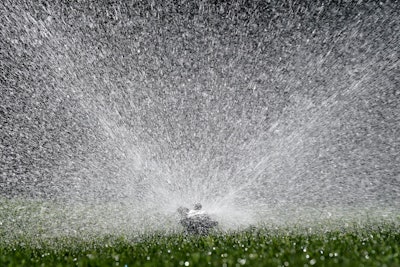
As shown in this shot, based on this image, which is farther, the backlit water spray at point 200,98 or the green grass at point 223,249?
the backlit water spray at point 200,98

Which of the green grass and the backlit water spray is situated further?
the backlit water spray

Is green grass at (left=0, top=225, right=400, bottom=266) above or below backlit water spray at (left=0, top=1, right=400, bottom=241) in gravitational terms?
below

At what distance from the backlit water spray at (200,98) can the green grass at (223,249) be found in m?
4.64

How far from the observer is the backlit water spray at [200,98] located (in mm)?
12602

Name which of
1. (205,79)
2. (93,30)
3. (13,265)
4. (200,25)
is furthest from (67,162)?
(13,265)

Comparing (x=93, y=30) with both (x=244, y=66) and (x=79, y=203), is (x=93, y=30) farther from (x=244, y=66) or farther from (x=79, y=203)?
(x=79, y=203)

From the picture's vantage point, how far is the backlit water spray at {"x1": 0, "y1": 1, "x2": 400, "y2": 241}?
1260 cm

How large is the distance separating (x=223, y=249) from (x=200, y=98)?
442 inches

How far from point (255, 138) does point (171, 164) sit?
358 cm

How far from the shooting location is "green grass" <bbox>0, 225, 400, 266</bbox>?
3.95 meters

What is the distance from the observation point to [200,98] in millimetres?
15688

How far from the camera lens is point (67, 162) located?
13.8 m

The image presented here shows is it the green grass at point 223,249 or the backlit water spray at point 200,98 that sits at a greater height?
the backlit water spray at point 200,98

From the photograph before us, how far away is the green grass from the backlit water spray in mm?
4638
